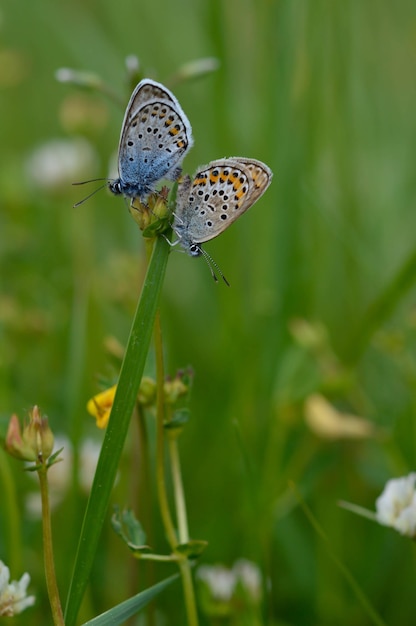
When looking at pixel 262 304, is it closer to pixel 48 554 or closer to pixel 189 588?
pixel 189 588

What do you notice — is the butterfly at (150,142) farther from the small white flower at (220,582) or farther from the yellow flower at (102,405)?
the small white flower at (220,582)

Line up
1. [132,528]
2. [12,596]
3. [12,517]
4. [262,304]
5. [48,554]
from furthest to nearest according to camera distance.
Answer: [262,304] → [12,517] → [132,528] → [12,596] → [48,554]

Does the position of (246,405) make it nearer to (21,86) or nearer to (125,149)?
(125,149)

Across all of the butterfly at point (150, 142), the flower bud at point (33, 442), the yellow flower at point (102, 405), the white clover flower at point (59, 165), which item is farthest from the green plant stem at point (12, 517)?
the white clover flower at point (59, 165)

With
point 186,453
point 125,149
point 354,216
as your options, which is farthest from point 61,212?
point 125,149

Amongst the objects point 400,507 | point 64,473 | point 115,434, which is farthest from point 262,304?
point 115,434

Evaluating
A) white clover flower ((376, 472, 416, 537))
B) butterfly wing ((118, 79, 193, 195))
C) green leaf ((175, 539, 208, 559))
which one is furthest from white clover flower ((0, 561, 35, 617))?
butterfly wing ((118, 79, 193, 195))
